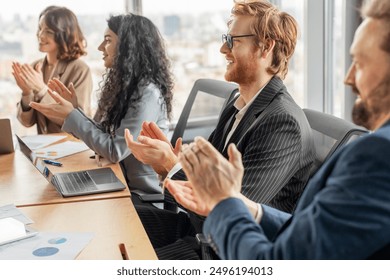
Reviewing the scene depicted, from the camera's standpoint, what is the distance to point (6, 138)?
2.56m

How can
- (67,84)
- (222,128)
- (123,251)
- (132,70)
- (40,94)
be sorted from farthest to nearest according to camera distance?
(67,84), (40,94), (132,70), (222,128), (123,251)

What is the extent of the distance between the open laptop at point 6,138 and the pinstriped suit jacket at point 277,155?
1.28 metres

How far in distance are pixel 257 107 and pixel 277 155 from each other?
0.21 m

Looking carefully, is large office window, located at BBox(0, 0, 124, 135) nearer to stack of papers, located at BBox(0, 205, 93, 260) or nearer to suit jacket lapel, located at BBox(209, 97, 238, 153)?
suit jacket lapel, located at BBox(209, 97, 238, 153)

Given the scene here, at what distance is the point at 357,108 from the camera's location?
0.94 meters

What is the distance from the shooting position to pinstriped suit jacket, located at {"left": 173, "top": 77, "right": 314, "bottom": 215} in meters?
1.60

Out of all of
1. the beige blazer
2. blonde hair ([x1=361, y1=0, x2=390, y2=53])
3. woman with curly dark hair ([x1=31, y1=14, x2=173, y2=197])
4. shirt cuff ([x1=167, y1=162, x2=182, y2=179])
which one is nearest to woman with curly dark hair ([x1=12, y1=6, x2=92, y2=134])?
the beige blazer

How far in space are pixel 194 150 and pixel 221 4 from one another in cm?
280

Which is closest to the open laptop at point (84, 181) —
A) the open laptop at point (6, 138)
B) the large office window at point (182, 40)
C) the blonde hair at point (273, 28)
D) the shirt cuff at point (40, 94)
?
the open laptop at point (6, 138)

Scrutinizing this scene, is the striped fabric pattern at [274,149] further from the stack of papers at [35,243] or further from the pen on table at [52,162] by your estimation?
the pen on table at [52,162]

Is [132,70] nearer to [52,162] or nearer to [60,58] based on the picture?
[52,162]

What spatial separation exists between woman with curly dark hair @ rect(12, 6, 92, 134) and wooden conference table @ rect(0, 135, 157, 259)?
82 cm

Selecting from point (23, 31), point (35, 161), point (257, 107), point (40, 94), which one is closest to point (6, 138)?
point (35, 161)
